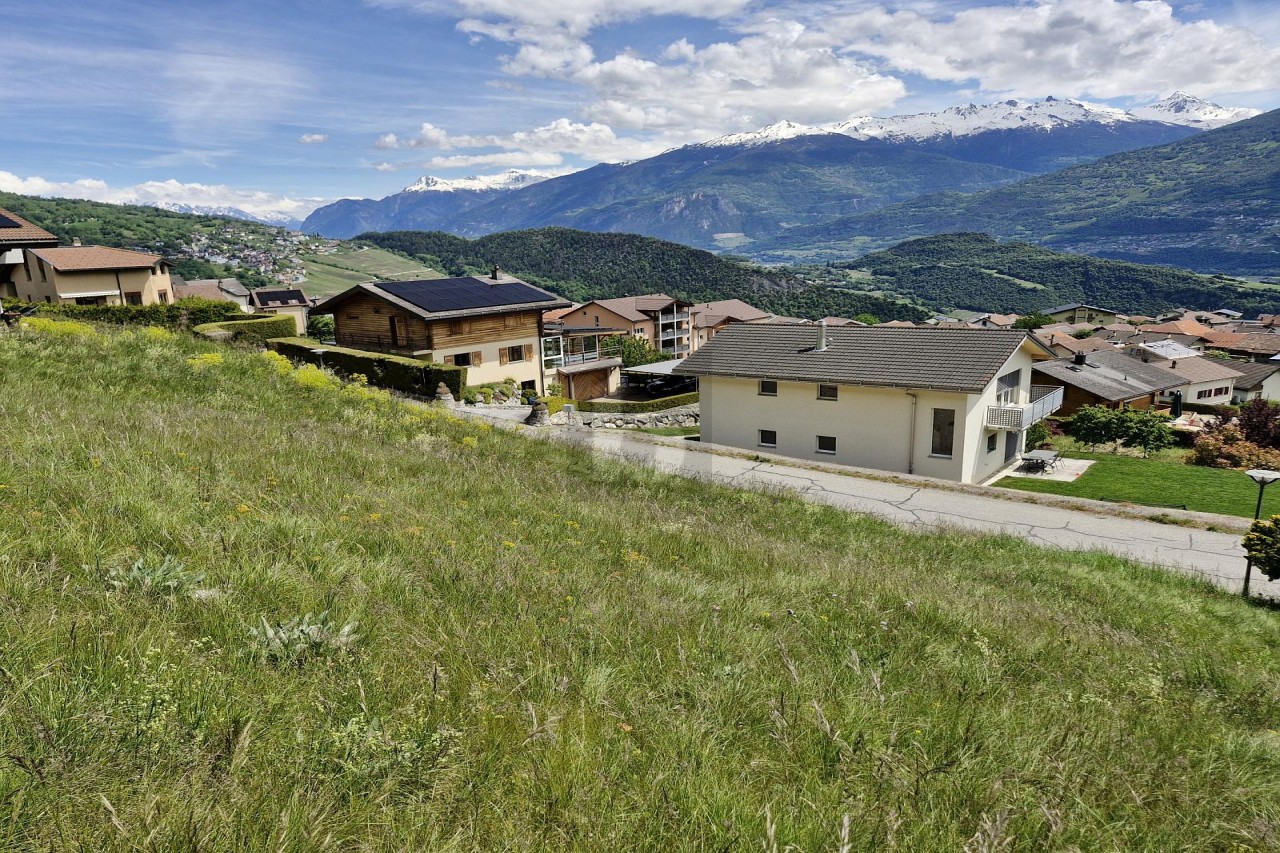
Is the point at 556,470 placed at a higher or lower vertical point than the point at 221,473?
lower

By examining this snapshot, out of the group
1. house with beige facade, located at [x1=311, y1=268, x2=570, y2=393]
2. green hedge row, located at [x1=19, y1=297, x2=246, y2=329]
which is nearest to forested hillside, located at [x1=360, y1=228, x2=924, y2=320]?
house with beige facade, located at [x1=311, y1=268, x2=570, y2=393]

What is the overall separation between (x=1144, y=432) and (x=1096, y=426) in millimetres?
2105

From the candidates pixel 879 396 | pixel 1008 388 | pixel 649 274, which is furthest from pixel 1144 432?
pixel 649 274

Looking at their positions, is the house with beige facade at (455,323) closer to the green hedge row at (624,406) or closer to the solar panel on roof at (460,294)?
the solar panel on roof at (460,294)

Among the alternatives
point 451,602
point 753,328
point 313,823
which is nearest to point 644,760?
point 313,823

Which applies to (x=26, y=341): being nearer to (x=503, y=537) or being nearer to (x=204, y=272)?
(x=503, y=537)

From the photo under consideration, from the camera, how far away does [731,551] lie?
7.85 meters

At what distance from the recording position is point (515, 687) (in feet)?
10.4

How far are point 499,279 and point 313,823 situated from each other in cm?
4472

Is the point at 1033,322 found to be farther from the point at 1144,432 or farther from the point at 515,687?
the point at 515,687

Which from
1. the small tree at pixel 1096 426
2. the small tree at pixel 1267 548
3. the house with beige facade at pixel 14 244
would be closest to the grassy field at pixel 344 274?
the house with beige facade at pixel 14 244

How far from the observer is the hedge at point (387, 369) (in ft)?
89.0

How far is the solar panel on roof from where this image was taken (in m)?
34.5

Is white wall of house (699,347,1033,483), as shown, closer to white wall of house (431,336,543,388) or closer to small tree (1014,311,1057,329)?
white wall of house (431,336,543,388)
